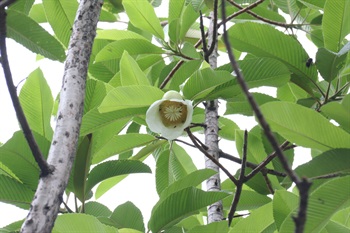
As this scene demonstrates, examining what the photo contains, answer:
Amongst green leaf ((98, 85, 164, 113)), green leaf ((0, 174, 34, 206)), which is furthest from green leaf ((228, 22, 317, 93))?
green leaf ((0, 174, 34, 206))

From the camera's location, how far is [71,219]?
111 cm

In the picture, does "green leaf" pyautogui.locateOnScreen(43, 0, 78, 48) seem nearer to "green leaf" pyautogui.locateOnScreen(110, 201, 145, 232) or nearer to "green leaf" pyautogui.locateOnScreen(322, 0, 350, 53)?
"green leaf" pyautogui.locateOnScreen(110, 201, 145, 232)

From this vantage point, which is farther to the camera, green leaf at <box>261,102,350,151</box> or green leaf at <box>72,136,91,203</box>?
green leaf at <box>72,136,91,203</box>

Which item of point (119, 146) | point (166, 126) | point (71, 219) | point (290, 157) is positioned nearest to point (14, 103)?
point (71, 219)

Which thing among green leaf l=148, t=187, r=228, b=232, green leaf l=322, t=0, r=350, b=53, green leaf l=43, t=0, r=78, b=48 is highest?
green leaf l=43, t=0, r=78, b=48

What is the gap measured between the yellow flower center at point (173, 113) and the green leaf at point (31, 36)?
259 millimetres

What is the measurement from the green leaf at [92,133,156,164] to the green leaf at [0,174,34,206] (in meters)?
0.24

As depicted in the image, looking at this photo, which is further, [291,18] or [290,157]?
[291,18]

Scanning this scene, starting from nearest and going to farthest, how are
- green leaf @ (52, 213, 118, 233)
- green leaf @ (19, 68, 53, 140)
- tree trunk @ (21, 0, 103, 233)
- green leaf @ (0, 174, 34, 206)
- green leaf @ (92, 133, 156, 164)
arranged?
tree trunk @ (21, 0, 103, 233) → green leaf @ (52, 213, 118, 233) → green leaf @ (0, 174, 34, 206) → green leaf @ (19, 68, 53, 140) → green leaf @ (92, 133, 156, 164)

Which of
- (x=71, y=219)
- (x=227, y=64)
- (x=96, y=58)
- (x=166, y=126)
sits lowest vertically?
(x=71, y=219)

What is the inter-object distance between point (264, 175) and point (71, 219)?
0.58 meters

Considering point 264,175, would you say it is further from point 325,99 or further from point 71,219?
point 71,219

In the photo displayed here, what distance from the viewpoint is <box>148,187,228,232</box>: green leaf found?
1.21m

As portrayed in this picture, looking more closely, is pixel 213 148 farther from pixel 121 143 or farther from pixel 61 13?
pixel 61 13
